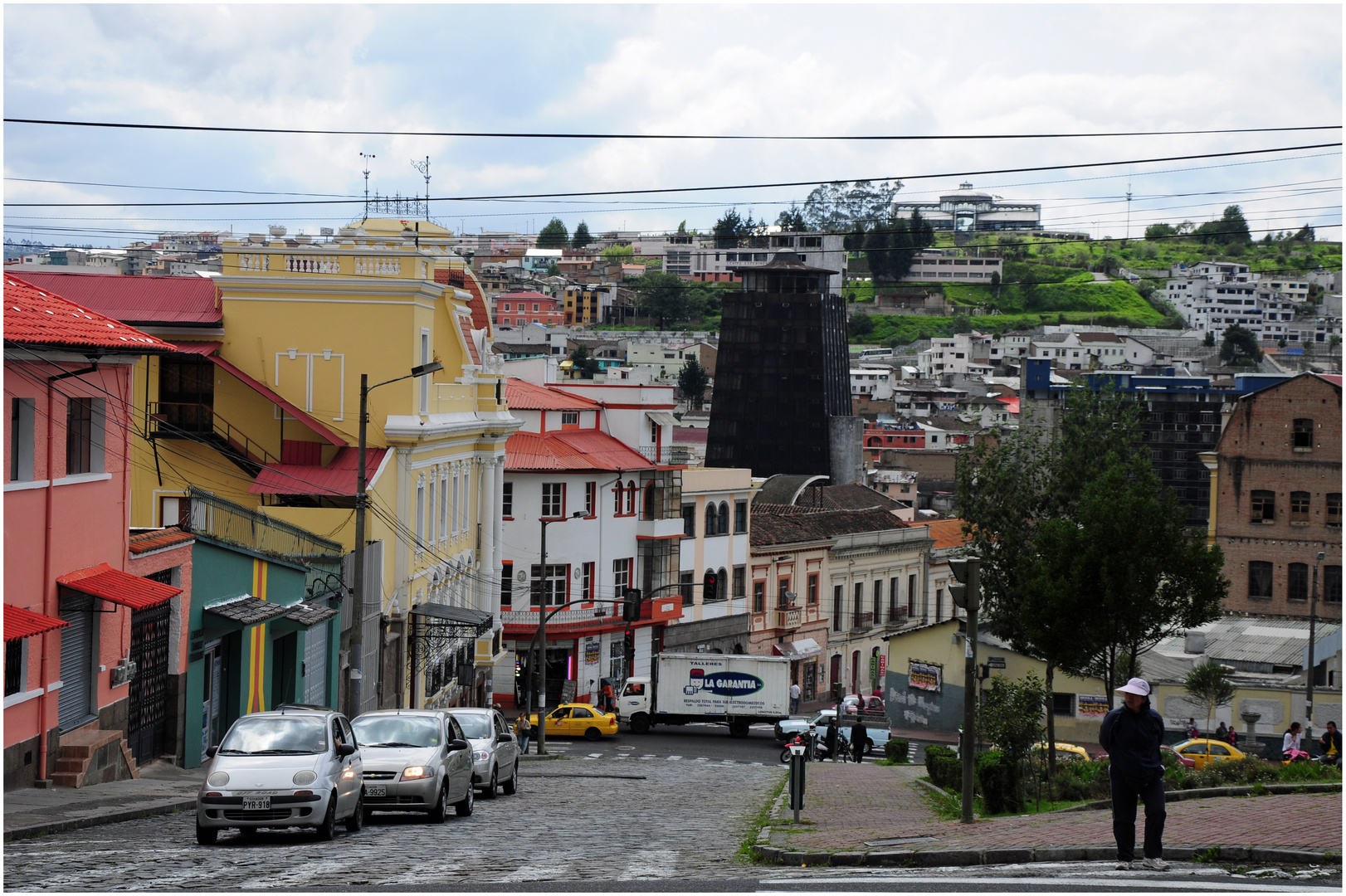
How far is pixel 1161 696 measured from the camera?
154ft

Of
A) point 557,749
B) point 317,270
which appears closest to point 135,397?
point 317,270

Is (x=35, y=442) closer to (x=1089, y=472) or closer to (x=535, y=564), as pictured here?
(x=1089, y=472)

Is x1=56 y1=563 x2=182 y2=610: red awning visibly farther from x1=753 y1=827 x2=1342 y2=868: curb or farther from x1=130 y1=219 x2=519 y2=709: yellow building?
x1=130 y1=219 x2=519 y2=709: yellow building

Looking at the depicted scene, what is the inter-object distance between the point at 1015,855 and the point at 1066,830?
1.72 meters

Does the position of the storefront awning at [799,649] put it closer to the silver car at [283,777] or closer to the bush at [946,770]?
the bush at [946,770]

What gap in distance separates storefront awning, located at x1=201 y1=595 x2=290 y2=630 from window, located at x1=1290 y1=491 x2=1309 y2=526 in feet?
137

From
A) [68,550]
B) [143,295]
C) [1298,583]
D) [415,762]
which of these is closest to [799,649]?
[1298,583]

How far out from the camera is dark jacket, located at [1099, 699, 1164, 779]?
12578 millimetres

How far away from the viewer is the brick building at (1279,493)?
57906 millimetres

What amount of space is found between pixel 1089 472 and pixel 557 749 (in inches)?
715

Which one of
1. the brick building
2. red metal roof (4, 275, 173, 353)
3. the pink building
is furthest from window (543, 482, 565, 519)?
red metal roof (4, 275, 173, 353)

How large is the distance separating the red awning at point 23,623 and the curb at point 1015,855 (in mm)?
9433

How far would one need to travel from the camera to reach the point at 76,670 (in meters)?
22.5

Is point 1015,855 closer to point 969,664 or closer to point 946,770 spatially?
point 969,664
